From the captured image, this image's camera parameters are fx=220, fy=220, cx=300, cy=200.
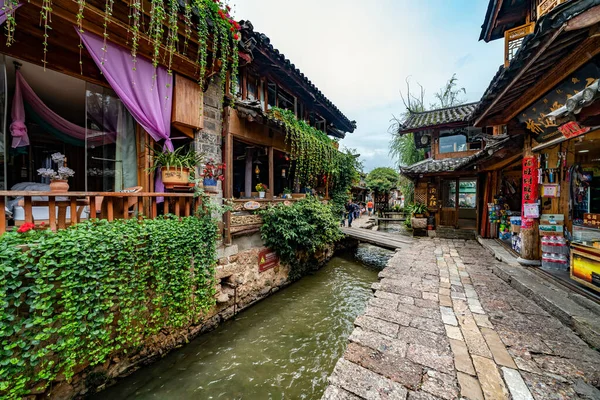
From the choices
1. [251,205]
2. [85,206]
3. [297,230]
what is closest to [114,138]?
[85,206]

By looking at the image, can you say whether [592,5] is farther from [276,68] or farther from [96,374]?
[96,374]

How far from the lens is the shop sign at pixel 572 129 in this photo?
3.30m

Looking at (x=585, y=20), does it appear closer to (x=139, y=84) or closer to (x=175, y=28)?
(x=175, y=28)

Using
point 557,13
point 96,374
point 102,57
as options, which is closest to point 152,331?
point 96,374

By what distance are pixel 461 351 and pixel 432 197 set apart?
9.89 metres

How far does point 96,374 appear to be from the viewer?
3021 millimetres

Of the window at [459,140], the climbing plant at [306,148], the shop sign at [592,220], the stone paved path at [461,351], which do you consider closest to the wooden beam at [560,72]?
the shop sign at [592,220]

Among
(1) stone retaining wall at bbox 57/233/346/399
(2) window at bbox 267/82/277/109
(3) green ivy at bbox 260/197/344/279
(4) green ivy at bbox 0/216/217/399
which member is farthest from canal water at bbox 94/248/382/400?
(2) window at bbox 267/82/277/109

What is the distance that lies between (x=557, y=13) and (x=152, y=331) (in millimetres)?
6443

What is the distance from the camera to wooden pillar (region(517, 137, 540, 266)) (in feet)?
15.6

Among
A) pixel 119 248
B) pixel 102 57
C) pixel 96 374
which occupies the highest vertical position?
pixel 102 57

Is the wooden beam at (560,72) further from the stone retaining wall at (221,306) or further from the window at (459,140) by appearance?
the window at (459,140)

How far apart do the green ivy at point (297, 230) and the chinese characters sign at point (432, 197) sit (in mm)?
6198

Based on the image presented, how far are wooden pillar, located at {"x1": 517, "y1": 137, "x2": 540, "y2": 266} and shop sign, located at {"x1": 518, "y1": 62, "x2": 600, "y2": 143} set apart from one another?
69 centimetres
